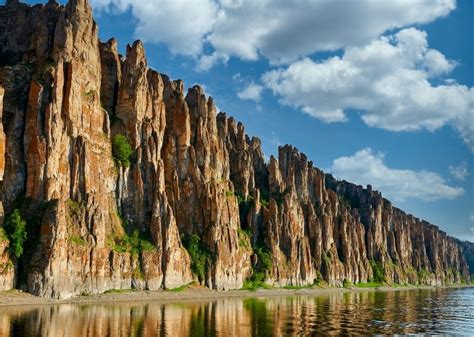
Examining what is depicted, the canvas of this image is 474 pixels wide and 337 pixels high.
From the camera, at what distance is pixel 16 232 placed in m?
96.0

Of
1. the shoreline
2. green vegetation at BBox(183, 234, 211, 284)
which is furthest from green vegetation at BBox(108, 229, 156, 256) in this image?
green vegetation at BBox(183, 234, 211, 284)

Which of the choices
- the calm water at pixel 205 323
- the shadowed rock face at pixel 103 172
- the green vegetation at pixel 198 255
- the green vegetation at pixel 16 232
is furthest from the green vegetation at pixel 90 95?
the calm water at pixel 205 323

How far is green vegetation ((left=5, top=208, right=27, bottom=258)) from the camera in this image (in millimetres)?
94438

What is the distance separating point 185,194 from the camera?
153125mm

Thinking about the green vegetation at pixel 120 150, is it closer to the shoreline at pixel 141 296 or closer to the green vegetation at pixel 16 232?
the shoreline at pixel 141 296

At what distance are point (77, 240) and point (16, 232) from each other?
40.3 ft

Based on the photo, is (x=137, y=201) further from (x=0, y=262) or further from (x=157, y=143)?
(x=0, y=262)

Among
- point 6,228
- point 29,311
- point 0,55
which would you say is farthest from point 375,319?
point 0,55

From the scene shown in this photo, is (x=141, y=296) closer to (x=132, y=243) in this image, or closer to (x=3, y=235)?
(x=132, y=243)

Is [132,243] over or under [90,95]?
under

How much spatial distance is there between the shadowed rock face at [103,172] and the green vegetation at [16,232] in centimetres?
189

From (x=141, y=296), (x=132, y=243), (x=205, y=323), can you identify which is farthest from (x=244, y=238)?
(x=205, y=323)

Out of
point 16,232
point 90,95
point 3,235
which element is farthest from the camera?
point 90,95

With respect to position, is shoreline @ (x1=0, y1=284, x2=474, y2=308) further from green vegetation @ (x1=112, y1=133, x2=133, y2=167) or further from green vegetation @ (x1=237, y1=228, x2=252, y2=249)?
green vegetation @ (x1=112, y1=133, x2=133, y2=167)
